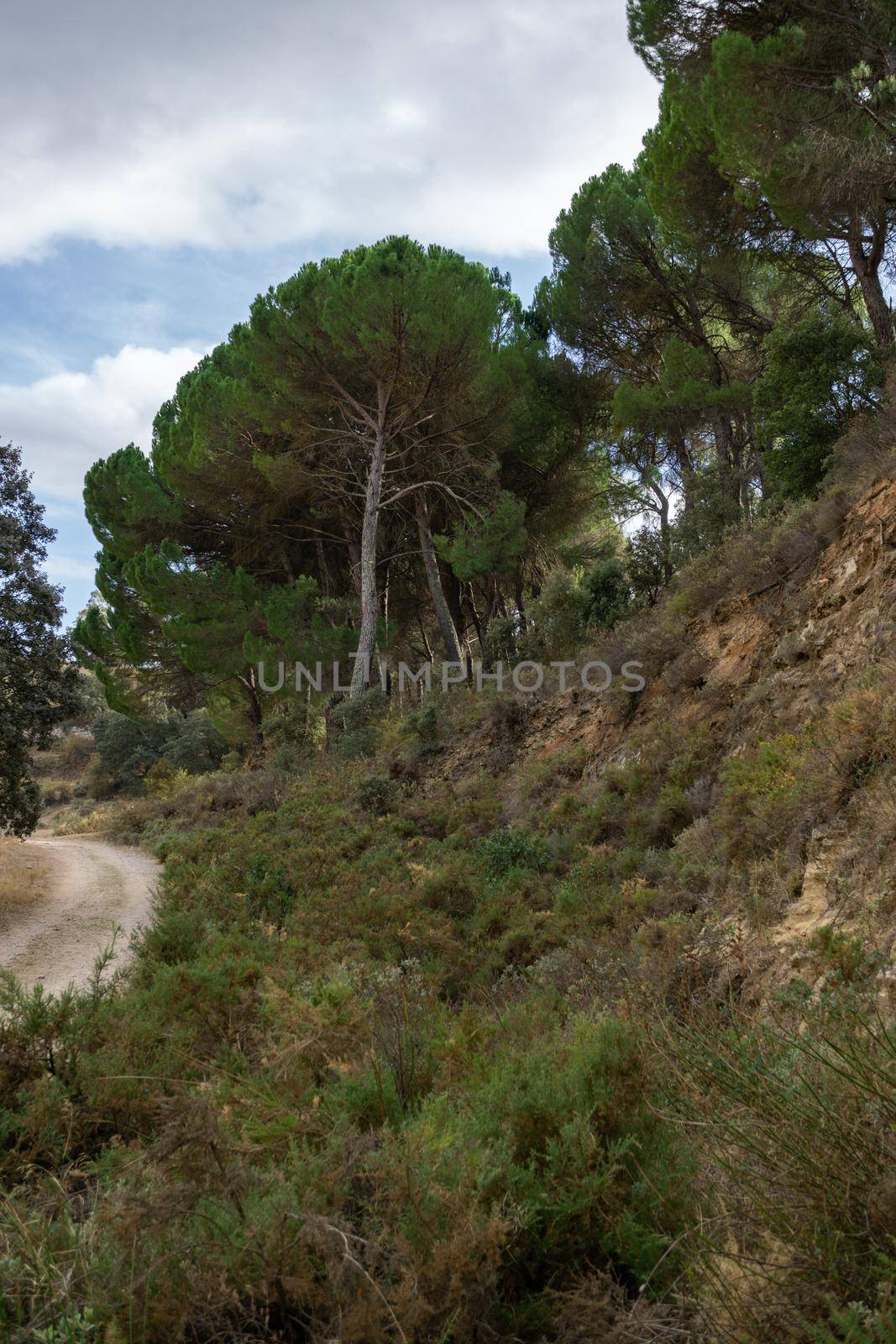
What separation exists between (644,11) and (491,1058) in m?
15.1

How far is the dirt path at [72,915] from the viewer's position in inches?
294

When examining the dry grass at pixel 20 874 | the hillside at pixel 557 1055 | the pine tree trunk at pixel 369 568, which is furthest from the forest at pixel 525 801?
the dry grass at pixel 20 874

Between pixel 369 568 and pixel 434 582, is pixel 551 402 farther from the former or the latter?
pixel 369 568

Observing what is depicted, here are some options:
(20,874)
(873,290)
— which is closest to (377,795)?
(20,874)

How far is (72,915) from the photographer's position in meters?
9.65

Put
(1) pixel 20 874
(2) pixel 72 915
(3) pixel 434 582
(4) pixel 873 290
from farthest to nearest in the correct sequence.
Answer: (3) pixel 434 582
(4) pixel 873 290
(1) pixel 20 874
(2) pixel 72 915

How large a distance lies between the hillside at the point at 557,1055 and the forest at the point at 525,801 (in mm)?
24

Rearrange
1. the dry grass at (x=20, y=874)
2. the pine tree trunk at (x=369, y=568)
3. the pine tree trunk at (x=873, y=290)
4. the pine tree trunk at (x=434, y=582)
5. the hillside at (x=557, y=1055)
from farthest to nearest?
the pine tree trunk at (x=434, y=582) → the pine tree trunk at (x=369, y=568) → the pine tree trunk at (x=873, y=290) → the dry grass at (x=20, y=874) → the hillside at (x=557, y=1055)

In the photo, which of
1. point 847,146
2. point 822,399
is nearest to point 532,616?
point 822,399

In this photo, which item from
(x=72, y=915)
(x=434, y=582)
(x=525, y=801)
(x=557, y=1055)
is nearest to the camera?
(x=557, y=1055)

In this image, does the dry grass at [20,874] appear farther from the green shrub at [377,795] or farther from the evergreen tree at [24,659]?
the green shrub at [377,795]

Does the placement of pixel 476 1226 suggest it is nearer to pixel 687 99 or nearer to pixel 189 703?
pixel 687 99

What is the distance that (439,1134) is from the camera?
8.36 ft

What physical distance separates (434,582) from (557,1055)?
16.6 meters
